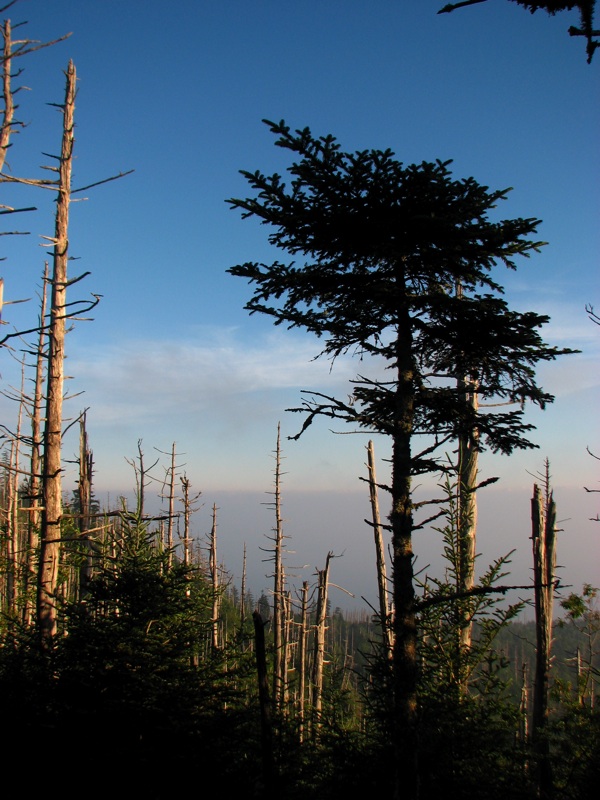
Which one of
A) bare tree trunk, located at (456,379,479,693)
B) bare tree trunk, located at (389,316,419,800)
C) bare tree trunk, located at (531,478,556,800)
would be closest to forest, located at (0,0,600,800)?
bare tree trunk, located at (389,316,419,800)

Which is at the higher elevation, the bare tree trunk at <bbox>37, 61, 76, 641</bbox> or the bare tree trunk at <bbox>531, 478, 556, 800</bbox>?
the bare tree trunk at <bbox>37, 61, 76, 641</bbox>

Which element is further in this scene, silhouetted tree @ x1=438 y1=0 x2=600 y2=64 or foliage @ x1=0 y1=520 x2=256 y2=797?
foliage @ x1=0 y1=520 x2=256 y2=797

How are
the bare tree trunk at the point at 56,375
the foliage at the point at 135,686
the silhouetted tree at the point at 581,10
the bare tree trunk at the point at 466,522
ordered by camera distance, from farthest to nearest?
the bare tree trunk at the point at 466,522
the bare tree trunk at the point at 56,375
the foliage at the point at 135,686
the silhouetted tree at the point at 581,10

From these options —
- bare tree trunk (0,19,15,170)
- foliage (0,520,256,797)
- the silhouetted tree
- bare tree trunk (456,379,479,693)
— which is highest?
bare tree trunk (0,19,15,170)

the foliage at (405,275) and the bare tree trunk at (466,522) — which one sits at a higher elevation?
the foliage at (405,275)

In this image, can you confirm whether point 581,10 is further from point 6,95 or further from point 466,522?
point 466,522

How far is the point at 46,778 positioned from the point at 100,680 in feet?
3.72

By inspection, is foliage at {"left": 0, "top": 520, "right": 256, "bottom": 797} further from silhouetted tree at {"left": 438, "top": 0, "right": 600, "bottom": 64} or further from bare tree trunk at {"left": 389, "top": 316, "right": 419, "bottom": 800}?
silhouetted tree at {"left": 438, "top": 0, "right": 600, "bottom": 64}

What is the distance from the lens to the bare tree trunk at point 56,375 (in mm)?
8992

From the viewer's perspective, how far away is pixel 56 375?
929cm

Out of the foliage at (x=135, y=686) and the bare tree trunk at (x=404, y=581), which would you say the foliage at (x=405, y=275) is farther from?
the foliage at (x=135, y=686)

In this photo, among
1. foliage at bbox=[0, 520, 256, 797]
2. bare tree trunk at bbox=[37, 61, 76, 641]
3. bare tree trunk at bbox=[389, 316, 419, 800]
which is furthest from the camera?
bare tree trunk at bbox=[37, 61, 76, 641]

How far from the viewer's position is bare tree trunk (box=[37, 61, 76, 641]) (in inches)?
354

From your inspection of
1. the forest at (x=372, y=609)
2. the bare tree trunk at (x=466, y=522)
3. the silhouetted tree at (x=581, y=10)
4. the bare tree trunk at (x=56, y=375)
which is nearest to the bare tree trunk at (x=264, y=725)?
the forest at (x=372, y=609)
